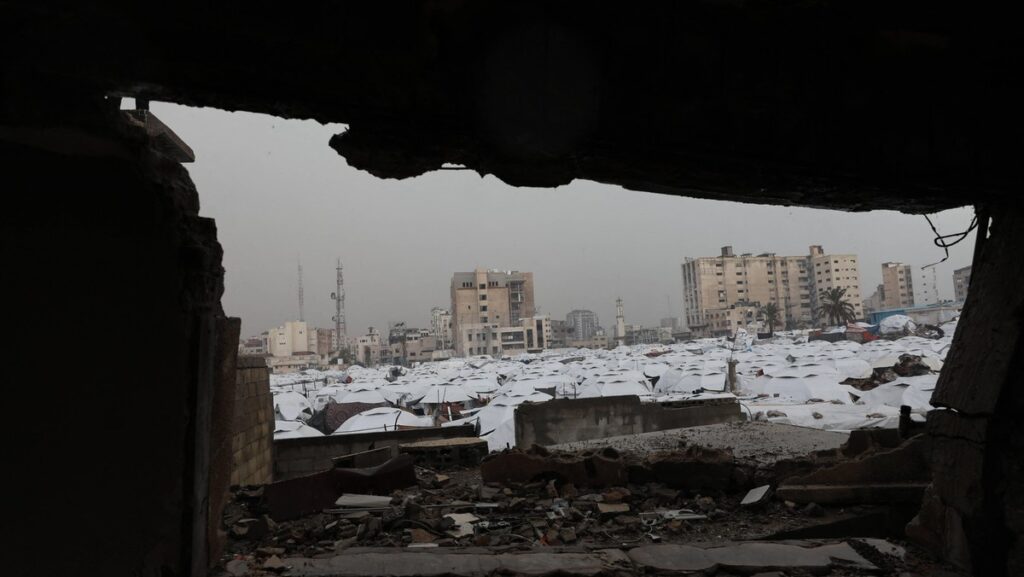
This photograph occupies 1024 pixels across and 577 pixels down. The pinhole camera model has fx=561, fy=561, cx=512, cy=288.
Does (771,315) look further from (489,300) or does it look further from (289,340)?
(289,340)

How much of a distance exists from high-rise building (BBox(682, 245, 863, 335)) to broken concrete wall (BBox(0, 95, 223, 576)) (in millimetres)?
90439

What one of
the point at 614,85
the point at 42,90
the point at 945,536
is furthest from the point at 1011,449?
the point at 42,90

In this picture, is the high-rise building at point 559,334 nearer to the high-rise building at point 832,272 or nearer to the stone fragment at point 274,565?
the high-rise building at point 832,272

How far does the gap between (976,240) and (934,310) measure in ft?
225

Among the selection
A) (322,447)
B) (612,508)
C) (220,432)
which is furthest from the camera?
(322,447)

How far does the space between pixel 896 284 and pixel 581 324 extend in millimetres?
56737

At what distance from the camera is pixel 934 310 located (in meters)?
58.9

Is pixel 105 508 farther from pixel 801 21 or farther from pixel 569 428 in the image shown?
pixel 569 428

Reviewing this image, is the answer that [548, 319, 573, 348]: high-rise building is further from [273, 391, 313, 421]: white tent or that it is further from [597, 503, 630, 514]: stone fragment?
[597, 503, 630, 514]: stone fragment

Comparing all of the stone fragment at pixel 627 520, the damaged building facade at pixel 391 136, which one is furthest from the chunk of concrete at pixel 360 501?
the damaged building facade at pixel 391 136

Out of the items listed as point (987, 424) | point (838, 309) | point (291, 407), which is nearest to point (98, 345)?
point (987, 424)

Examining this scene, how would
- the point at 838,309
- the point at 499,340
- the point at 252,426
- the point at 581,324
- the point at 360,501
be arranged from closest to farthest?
the point at 360,501
the point at 252,426
the point at 838,309
the point at 499,340
the point at 581,324

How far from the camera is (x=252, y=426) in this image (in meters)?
9.39

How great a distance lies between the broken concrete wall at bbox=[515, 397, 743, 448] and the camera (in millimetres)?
13992
